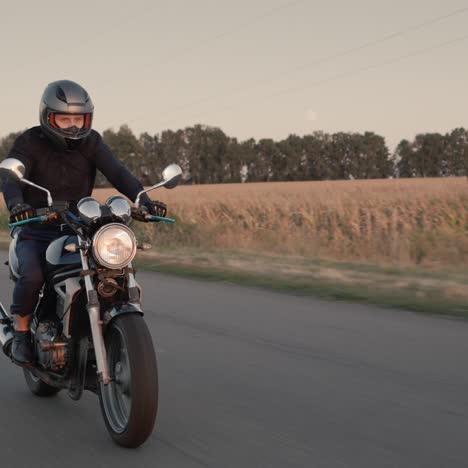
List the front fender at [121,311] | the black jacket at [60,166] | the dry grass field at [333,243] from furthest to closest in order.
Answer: the dry grass field at [333,243], the black jacket at [60,166], the front fender at [121,311]

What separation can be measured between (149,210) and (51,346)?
938 mm

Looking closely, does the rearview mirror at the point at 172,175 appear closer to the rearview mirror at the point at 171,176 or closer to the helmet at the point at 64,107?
the rearview mirror at the point at 171,176

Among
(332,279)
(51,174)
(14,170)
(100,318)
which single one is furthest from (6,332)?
(332,279)

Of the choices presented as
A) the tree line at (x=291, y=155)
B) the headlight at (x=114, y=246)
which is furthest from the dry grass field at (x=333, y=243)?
the tree line at (x=291, y=155)

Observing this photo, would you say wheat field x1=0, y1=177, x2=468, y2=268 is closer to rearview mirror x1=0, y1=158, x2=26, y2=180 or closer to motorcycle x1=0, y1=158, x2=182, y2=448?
motorcycle x1=0, y1=158, x2=182, y2=448

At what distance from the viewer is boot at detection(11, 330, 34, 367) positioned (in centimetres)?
423

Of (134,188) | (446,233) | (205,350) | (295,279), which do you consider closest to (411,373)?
(205,350)

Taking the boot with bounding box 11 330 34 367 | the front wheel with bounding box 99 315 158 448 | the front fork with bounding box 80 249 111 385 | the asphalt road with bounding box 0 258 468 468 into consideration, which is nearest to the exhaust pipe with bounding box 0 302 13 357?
the boot with bounding box 11 330 34 367

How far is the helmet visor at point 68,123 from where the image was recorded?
4.25 metres

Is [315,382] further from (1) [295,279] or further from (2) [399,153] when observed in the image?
(2) [399,153]

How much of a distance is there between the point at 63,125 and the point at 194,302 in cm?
415

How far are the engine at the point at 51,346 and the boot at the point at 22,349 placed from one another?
0.42ft

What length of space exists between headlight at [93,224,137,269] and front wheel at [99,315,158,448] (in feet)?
0.90

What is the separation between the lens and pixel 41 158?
4.45 metres
